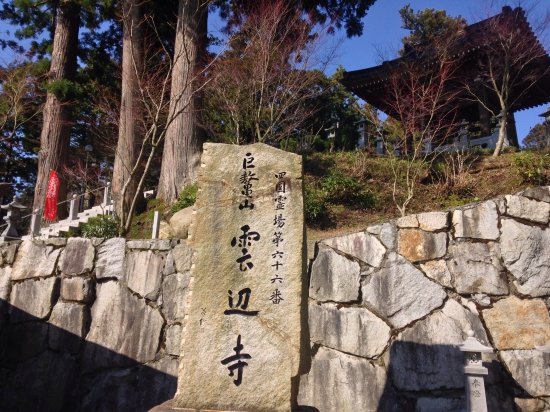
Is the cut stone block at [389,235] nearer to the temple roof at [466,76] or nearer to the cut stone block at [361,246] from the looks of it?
the cut stone block at [361,246]

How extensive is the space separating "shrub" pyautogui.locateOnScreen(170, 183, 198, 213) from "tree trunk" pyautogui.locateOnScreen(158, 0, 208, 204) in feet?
1.63

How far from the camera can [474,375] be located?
4426 mm

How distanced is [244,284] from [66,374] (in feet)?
13.2

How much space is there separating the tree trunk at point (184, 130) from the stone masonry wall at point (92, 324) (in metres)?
3.57

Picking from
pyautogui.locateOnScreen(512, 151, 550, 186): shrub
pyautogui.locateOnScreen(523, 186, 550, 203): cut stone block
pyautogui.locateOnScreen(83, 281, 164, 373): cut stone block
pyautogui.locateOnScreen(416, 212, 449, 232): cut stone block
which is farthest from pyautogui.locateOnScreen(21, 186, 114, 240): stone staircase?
pyautogui.locateOnScreen(512, 151, 550, 186): shrub

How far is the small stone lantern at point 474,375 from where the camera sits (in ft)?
14.3

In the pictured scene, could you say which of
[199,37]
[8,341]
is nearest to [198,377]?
[8,341]

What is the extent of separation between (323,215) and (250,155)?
3.98 m

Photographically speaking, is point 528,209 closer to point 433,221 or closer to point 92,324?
point 433,221

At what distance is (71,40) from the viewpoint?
13.4 metres

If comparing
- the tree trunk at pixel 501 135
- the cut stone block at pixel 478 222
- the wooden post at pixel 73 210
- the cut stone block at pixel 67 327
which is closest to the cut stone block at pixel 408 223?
the cut stone block at pixel 478 222

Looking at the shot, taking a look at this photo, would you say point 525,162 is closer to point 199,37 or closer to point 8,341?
point 199,37

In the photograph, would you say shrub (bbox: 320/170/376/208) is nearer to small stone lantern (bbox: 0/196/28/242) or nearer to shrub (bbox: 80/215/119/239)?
shrub (bbox: 80/215/119/239)

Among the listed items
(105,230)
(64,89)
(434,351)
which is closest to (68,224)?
(105,230)
